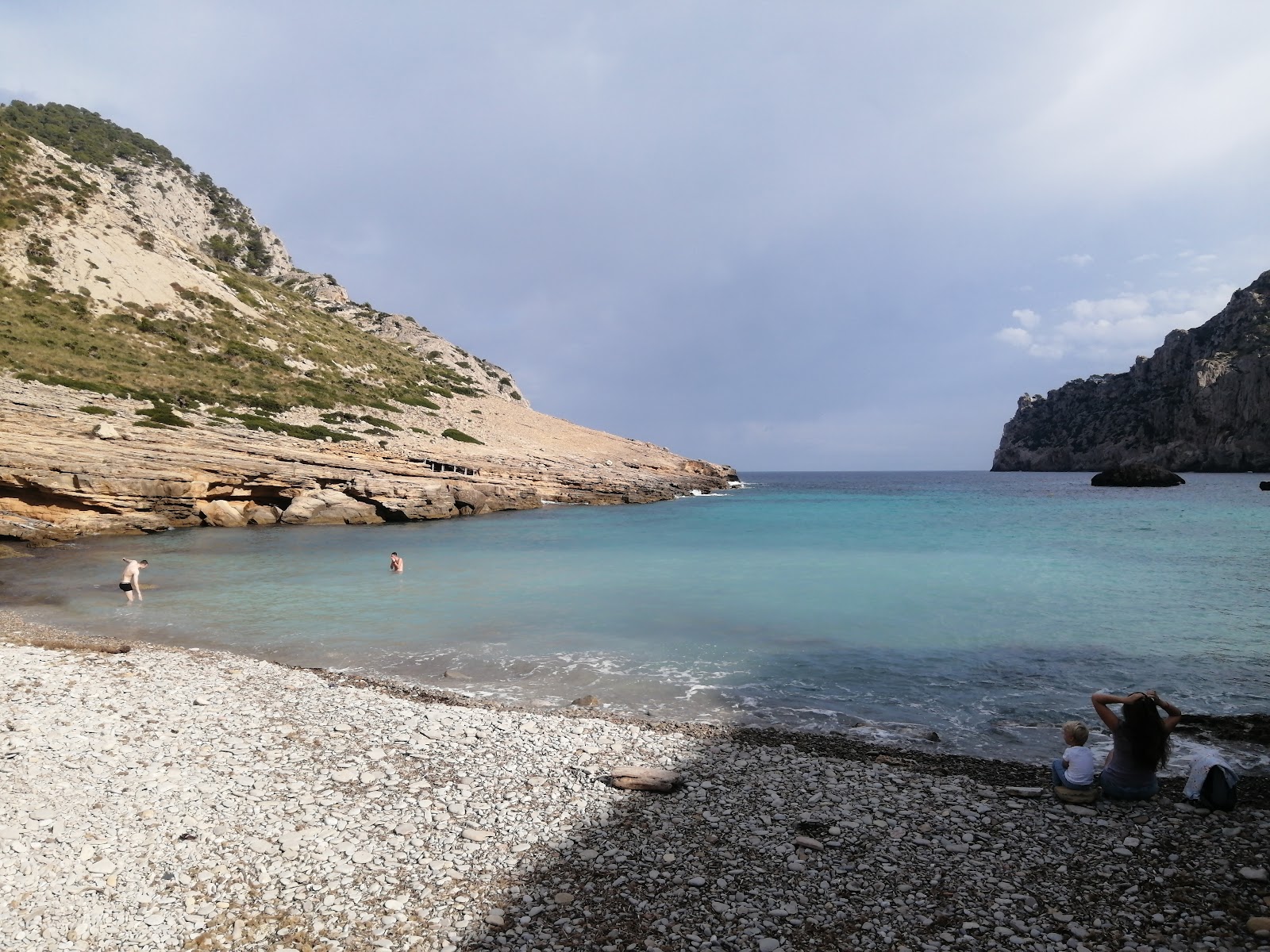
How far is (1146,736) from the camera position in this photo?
726 cm

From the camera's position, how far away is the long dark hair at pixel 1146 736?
23.8 ft

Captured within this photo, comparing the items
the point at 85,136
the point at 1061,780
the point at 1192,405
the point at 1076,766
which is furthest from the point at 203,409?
the point at 1192,405

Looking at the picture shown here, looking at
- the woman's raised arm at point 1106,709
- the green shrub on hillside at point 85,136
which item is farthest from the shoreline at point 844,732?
the green shrub on hillside at point 85,136

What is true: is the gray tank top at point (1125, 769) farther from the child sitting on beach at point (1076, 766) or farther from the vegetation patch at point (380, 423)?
the vegetation patch at point (380, 423)

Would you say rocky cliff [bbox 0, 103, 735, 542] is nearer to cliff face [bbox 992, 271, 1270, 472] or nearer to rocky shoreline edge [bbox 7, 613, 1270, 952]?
rocky shoreline edge [bbox 7, 613, 1270, 952]

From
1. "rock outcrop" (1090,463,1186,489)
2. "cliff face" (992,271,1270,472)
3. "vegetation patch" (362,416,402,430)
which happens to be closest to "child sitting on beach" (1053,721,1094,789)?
"vegetation patch" (362,416,402,430)

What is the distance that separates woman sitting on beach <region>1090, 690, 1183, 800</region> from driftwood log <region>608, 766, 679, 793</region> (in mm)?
5170

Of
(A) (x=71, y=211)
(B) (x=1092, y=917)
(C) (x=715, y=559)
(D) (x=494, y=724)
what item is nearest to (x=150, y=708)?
(D) (x=494, y=724)

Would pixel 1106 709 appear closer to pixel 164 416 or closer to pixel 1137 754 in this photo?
pixel 1137 754

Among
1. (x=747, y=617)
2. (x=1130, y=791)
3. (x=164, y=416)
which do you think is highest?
(x=164, y=416)

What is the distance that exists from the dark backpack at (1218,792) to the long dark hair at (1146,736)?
448 mm

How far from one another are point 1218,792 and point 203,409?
54.2 m

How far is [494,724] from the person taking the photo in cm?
938

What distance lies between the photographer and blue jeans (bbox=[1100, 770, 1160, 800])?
7.22m
